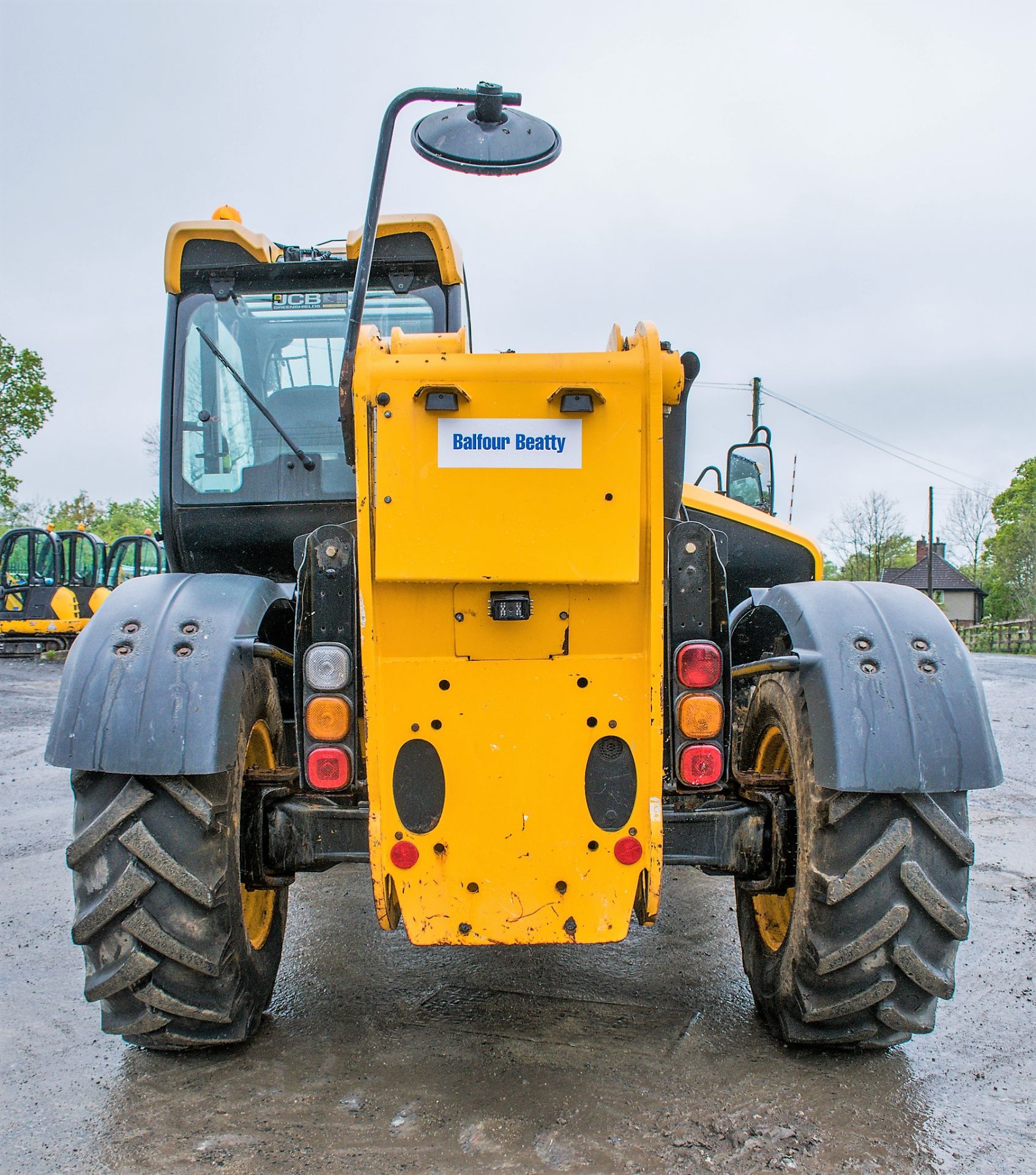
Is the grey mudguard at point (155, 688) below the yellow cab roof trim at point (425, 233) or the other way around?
below

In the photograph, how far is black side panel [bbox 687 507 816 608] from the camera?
4.94 meters

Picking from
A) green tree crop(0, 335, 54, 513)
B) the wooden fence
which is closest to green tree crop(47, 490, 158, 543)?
green tree crop(0, 335, 54, 513)

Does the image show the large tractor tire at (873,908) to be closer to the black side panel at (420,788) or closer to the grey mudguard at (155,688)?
the black side panel at (420,788)

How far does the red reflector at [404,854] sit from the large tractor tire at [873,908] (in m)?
1.08

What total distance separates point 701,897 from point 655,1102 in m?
2.07

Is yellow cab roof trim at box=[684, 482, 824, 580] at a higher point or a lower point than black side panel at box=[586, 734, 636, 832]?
higher

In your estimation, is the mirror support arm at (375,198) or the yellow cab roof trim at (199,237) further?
the yellow cab roof trim at (199,237)

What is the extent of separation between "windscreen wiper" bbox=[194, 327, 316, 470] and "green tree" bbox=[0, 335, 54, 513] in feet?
119

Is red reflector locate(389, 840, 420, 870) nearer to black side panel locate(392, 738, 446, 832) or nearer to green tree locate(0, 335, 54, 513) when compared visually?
black side panel locate(392, 738, 446, 832)

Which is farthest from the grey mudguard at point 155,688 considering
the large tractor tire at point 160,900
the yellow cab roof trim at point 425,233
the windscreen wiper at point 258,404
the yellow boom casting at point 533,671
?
the yellow cab roof trim at point 425,233

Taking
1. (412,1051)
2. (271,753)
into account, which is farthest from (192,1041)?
(271,753)


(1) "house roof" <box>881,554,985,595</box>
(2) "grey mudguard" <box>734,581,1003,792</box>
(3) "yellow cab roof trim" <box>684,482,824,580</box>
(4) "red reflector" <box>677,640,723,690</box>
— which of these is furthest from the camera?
(1) "house roof" <box>881,554,985,595</box>

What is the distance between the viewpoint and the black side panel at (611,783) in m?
2.60

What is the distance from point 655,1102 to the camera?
2648 millimetres
